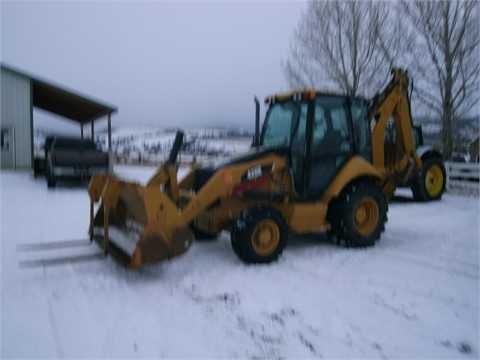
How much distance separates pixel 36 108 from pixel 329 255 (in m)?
23.1

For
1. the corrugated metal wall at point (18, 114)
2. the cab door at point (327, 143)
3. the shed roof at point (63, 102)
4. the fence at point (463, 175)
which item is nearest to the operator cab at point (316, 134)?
the cab door at point (327, 143)

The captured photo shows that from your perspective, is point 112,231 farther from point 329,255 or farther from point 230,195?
point 329,255

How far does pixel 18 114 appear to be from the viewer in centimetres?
1748

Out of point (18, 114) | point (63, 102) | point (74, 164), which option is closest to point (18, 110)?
point (18, 114)

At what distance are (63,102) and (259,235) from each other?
18.2 metres

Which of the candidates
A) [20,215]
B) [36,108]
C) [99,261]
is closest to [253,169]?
[99,261]

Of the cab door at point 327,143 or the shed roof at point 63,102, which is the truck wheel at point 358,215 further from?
the shed roof at point 63,102

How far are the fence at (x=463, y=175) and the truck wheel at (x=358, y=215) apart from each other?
32.5ft

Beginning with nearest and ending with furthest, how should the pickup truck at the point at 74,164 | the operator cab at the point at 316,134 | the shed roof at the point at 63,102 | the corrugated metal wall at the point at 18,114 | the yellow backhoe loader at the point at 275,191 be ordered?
1. the yellow backhoe loader at the point at 275,191
2. the operator cab at the point at 316,134
3. the pickup truck at the point at 74,164
4. the corrugated metal wall at the point at 18,114
5. the shed roof at the point at 63,102

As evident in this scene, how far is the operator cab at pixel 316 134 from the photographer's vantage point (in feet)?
19.0

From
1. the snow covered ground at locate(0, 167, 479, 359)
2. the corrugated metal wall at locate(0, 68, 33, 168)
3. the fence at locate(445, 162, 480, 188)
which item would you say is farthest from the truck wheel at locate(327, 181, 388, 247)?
the corrugated metal wall at locate(0, 68, 33, 168)

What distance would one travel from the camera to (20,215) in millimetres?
8547

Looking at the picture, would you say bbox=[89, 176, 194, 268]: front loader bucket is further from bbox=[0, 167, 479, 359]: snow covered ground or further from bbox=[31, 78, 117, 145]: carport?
bbox=[31, 78, 117, 145]: carport

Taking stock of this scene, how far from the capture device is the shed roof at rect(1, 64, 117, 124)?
57.6ft
